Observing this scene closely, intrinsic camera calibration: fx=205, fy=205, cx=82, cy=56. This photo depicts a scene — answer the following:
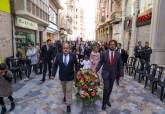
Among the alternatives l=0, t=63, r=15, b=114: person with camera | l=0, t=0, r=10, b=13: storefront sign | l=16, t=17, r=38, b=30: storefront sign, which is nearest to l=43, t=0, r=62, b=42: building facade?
l=16, t=17, r=38, b=30: storefront sign

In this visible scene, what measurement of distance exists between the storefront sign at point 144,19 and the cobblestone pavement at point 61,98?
745 cm

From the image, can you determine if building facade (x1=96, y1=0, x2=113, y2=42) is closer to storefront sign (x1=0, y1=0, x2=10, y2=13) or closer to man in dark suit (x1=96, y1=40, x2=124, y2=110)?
storefront sign (x1=0, y1=0, x2=10, y2=13)

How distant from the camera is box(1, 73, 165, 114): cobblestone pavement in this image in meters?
5.60

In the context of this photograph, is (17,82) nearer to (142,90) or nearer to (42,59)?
(42,59)

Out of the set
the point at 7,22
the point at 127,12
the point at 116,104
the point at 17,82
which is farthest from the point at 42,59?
the point at 127,12

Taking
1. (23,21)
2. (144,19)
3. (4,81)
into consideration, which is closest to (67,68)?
(4,81)

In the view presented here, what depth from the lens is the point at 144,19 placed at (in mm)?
15531

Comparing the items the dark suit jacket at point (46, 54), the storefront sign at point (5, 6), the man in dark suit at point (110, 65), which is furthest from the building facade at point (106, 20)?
the man in dark suit at point (110, 65)

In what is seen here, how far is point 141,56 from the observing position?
11.3 m

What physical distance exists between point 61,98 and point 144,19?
36.9 feet

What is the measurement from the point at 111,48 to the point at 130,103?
2.06 meters

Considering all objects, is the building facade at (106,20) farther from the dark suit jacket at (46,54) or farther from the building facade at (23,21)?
the dark suit jacket at (46,54)

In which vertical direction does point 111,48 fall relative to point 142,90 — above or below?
above

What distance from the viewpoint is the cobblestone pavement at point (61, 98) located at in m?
5.60
